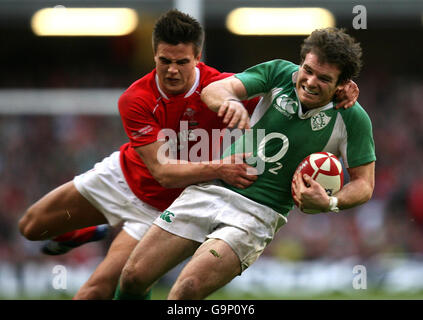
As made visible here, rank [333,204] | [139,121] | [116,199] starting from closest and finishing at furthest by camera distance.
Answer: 1. [333,204]
2. [139,121]
3. [116,199]

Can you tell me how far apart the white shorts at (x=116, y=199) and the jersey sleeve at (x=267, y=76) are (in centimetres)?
141

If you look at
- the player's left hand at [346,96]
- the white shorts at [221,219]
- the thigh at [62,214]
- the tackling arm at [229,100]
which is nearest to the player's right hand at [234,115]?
the tackling arm at [229,100]

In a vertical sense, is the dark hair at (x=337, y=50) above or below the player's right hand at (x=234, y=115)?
above

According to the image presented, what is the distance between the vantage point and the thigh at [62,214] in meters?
5.55

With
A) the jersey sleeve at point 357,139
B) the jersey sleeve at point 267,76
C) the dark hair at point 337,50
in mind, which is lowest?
the jersey sleeve at point 357,139

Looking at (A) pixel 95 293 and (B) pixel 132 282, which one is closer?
(B) pixel 132 282

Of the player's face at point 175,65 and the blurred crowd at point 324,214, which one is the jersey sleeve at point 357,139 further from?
the blurred crowd at point 324,214

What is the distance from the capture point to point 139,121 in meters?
4.91

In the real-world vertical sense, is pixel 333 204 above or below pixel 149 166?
below

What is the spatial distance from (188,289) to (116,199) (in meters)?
1.51

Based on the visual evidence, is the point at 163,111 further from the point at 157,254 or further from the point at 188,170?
the point at 157,254

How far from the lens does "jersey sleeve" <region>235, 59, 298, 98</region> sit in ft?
14.7

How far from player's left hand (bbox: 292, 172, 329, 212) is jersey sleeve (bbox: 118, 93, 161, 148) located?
1179mm

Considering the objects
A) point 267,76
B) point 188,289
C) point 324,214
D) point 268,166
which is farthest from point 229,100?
point 324,214
